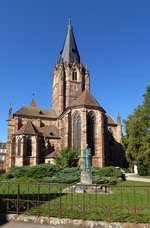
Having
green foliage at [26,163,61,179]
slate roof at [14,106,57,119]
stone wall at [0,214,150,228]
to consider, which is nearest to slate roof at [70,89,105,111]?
slate roof at [14,106,57,119]

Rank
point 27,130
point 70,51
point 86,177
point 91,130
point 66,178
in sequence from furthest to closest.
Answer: point 70,51, point 27,130, point 91,130, point 66,178, point 86,177

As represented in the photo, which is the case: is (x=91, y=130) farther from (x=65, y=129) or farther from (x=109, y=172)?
(x=109, y=172)

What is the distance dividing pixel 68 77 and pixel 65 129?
1704 centimetres

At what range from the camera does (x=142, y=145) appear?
29.8m

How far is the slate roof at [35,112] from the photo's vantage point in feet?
165

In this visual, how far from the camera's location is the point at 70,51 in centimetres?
5803

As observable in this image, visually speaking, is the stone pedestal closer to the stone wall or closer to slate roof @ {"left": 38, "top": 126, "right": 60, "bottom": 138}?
the stone wall

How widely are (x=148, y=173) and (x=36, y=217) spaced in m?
32.5

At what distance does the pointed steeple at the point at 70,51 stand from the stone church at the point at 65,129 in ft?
4.28

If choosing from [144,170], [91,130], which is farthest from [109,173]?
[91,130]

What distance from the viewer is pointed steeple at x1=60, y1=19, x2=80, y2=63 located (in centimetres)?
5755

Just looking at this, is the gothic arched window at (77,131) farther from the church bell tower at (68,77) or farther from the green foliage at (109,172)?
the green foliage at (109,172)

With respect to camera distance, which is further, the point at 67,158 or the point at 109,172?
the point at 67,158

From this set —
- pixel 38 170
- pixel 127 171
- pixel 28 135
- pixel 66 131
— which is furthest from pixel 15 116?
pixel 127 171
